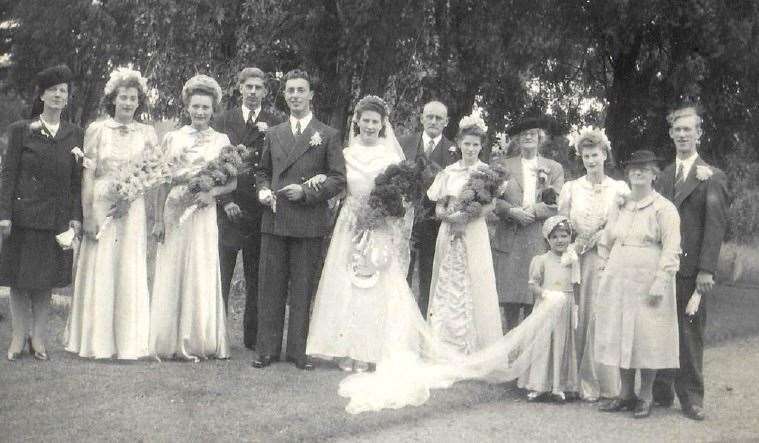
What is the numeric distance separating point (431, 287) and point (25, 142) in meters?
3.81

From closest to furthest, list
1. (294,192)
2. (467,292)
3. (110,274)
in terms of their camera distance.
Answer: (294,192) < (110,274) < (467,292)

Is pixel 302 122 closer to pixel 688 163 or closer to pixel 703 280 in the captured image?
pixel 688 163

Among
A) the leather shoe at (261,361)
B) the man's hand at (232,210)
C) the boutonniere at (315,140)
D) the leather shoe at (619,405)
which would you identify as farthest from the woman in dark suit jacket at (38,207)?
the leather shoe at (619,405)

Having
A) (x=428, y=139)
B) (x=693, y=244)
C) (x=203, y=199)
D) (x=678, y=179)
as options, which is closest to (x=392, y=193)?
(x=428, y=139)

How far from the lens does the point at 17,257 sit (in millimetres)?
7375

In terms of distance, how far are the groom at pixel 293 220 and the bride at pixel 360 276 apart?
16 centimetres

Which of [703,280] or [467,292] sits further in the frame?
[467,292]

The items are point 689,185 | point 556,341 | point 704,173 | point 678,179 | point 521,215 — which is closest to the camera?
point 704,173

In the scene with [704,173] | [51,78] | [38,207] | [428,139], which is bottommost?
[38,207]

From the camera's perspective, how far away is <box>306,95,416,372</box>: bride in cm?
757

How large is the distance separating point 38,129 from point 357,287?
310cm

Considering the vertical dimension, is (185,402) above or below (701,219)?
below

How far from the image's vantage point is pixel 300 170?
765 cm

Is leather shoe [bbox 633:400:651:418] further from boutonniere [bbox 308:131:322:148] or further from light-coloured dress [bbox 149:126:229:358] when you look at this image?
light-coloured dress [bbox 149:126:229:358]
